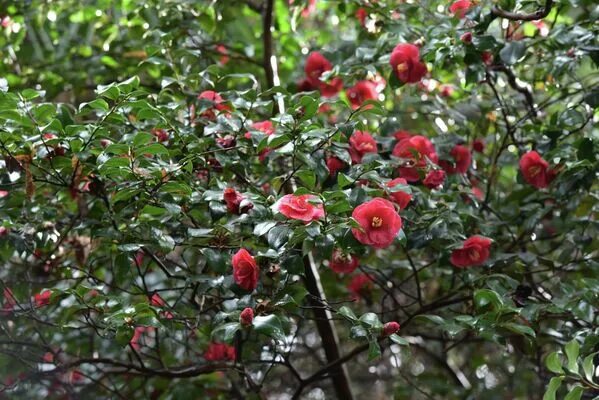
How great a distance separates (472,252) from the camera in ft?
4.89

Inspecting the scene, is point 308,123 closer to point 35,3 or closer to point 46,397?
point 46,397

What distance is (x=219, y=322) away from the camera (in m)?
1.27

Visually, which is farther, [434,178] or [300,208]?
[434,178]

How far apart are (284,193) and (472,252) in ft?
1.35

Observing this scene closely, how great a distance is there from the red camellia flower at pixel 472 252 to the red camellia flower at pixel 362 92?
1.87ft

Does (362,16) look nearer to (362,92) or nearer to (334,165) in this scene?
(362,92)

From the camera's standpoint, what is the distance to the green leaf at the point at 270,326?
1180mm

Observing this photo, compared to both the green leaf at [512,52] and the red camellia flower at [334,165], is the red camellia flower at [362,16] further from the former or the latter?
the red camellia flower at [334,165]

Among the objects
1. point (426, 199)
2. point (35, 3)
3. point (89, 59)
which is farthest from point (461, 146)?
point (35, 3)

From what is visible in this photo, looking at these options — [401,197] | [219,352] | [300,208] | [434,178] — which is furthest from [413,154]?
[219,352]

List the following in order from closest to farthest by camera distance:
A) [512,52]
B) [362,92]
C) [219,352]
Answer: [512,52], [219,352], [362,92]

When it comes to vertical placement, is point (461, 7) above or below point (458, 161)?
above

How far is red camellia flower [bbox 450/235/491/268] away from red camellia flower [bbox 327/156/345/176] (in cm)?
27

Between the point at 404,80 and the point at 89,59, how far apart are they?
88 centimetres
